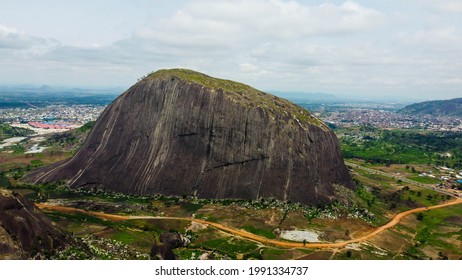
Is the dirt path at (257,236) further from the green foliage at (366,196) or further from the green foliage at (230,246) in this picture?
the green foliage at (366,196)

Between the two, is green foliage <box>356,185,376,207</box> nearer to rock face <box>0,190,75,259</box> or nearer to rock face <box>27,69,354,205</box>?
rock face <box>27,69,354,205</box>

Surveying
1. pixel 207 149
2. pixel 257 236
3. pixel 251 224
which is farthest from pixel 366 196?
pixel 207 149

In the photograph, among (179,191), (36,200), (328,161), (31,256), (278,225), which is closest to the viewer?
(31,256)

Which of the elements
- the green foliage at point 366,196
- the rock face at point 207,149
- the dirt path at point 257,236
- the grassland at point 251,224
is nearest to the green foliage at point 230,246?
the grassland at point 251,224

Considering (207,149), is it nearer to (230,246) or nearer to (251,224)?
(251,224)

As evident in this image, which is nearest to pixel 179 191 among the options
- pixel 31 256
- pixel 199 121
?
pixel 199 121

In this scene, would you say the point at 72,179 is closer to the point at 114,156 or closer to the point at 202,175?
the point at 114,156

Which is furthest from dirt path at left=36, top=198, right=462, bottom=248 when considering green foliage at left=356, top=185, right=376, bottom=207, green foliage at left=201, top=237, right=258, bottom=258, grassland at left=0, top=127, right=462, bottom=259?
green foliage at left=356, top=185, right=376, bottom=207
